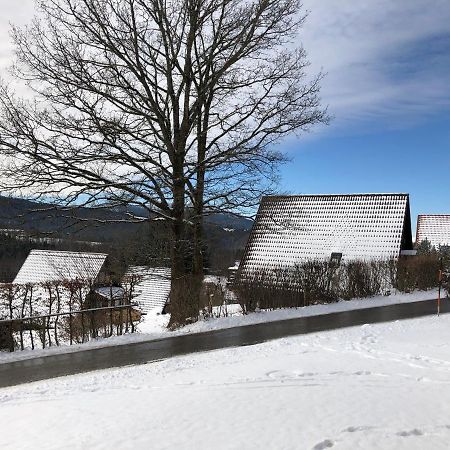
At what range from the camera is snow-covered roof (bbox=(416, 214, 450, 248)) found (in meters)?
35.3

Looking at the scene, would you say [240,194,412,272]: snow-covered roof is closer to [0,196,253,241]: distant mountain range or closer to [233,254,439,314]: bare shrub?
[233,254,439,314]: bare shrub

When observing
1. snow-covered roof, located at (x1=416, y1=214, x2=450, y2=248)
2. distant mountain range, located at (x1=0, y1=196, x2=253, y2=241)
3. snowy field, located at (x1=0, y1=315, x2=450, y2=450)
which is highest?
snow-covered roof, located at (x1=416, y1=214, x2=450, y2=248)

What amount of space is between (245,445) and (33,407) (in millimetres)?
3100

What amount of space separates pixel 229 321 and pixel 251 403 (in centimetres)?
772

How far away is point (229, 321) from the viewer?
44.2ft

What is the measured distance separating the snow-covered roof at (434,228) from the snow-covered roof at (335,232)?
8883 mm

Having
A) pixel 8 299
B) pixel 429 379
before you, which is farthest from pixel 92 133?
pixel 429 379

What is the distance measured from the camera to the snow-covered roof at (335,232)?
24422 mm

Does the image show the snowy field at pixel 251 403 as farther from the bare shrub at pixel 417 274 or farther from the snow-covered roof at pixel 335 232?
the snow-covered roof at pixel 335 232

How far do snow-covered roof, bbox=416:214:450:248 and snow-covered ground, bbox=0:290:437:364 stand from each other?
17024 millimetres

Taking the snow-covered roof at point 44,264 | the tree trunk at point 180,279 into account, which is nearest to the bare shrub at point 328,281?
the tree trunk at point 180,279

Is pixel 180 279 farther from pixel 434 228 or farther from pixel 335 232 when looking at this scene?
pixel 434 228

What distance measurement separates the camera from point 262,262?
83.6ft

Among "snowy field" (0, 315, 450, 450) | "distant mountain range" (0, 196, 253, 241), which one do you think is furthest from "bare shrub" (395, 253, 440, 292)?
"snowy field" (0, 315, 450, 450)
